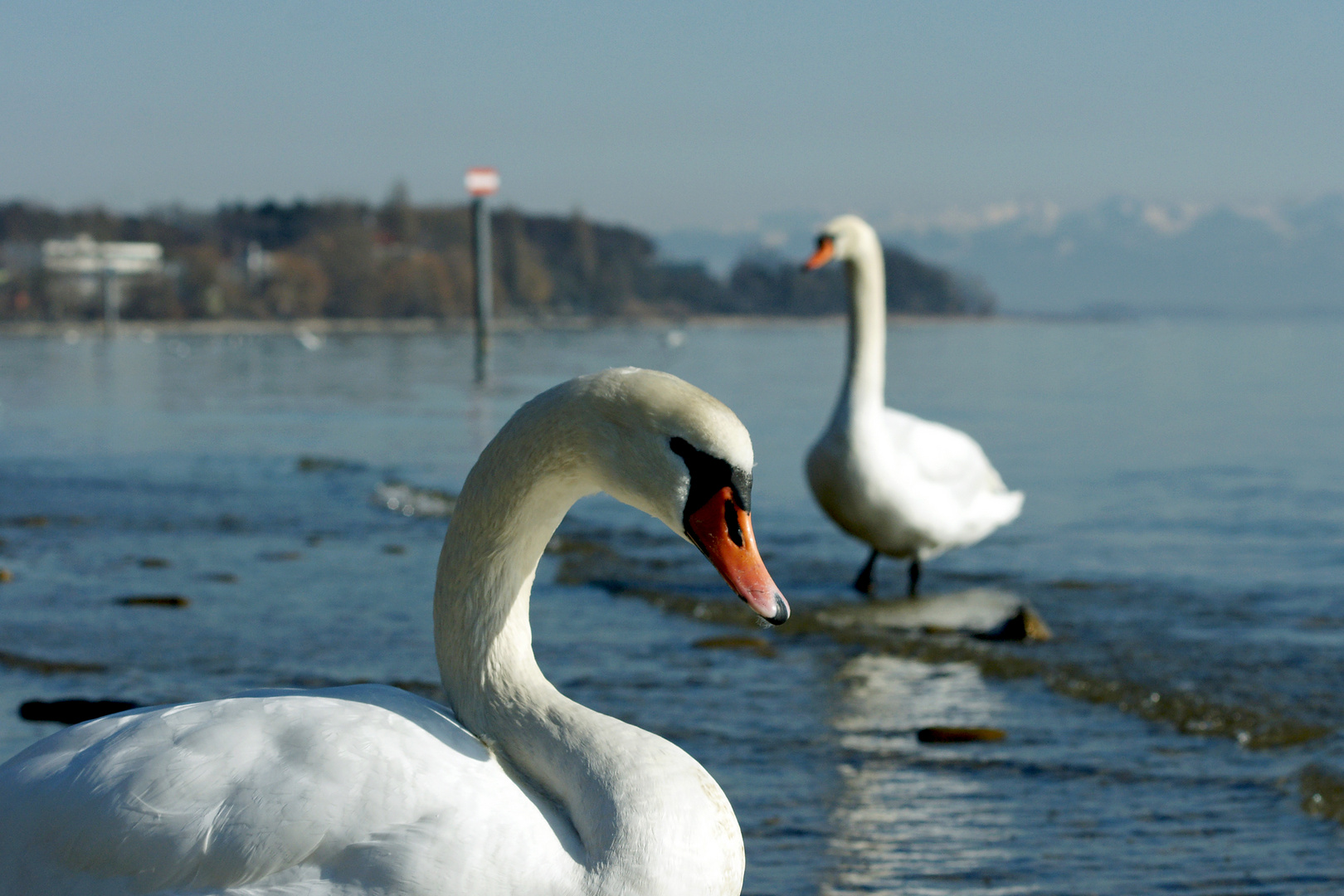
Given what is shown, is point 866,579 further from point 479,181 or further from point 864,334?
point 479,181

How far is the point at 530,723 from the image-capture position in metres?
2.79

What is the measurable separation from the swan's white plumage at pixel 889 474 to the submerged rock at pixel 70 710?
4187mm

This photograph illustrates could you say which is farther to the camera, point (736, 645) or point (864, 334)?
point (864, 334)

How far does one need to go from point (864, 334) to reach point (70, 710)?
525 cm

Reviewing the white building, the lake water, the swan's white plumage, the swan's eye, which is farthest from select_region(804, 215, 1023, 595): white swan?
the white building

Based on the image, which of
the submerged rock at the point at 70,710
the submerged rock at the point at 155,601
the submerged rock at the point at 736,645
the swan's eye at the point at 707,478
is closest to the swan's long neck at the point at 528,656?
the swan's eye at the point at 707,478

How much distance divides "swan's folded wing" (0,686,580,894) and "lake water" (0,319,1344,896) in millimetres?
1517

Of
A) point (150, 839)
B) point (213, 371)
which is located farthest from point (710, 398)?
point (213, 371)

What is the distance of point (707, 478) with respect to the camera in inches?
100

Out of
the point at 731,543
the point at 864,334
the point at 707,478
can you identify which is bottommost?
the point at 731,543

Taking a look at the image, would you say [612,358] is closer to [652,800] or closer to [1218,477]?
[1218,477]

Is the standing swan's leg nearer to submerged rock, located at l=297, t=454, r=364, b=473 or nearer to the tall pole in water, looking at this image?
submerged rock, located at l=297, t=454, r=364, b=473

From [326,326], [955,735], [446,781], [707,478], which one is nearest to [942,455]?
[955,735]

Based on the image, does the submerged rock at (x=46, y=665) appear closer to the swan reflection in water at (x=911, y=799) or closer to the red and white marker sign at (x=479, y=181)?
the swan reflection in water at (x=911, y=799)
